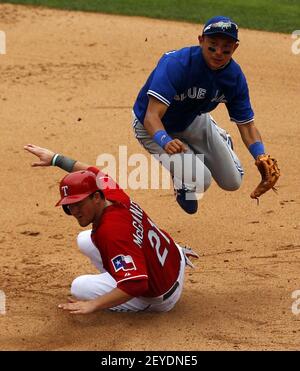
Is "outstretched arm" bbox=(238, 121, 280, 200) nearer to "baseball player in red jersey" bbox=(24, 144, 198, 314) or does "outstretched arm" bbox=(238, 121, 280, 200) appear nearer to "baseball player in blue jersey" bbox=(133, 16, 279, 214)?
"baseball player in blue jersey" bbox=(133, 16, 279, 214)

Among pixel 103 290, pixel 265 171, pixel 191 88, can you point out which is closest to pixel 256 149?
pixel 265 171

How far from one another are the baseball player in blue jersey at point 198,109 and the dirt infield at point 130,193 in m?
0.76

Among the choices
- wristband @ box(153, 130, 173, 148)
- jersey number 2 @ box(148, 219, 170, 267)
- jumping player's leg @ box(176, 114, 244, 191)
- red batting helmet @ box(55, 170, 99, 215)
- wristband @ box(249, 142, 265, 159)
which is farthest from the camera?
jumping player's leg @ box(176, 114, 244, 191)

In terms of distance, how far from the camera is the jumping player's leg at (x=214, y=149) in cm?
846

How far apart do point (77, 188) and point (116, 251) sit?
48 cm

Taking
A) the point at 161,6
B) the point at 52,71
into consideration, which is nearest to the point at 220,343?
the point at 52,71

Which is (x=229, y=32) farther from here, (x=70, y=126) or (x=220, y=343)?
(x=70, y=126)

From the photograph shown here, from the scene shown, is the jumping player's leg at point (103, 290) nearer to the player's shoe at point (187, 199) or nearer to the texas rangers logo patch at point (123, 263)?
the texas rangers logo patch at point (123, 263)

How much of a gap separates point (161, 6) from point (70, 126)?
195 inches

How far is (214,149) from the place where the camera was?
8.55 meters

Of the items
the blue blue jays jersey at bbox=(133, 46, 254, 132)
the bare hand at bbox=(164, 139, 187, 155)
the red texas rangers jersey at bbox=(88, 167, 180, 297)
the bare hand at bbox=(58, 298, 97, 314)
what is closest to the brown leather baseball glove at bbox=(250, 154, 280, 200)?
the blue blue jays jersey at bbox=(133, 46, 254, 132)

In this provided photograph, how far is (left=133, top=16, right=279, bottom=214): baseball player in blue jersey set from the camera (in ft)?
24.9

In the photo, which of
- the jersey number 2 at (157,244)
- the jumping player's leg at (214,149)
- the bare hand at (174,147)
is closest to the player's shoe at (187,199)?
the jumping player's leg at (214,149)

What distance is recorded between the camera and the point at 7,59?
14.0 meters
